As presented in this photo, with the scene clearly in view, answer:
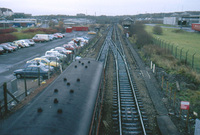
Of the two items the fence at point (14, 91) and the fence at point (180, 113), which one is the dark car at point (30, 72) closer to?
the fence at point (14, 91)

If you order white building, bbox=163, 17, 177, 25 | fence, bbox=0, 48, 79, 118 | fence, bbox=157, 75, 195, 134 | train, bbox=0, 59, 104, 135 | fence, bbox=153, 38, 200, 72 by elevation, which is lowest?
fence, bbox=157, 75, 195, 134

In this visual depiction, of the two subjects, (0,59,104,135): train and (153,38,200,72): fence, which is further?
(153,38,200,72): fence

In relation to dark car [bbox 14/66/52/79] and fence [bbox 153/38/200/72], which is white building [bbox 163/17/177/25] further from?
dark car [bbox 14/66/52/79]

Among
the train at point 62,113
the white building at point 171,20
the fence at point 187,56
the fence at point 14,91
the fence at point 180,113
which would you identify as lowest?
the fence at point 180,113

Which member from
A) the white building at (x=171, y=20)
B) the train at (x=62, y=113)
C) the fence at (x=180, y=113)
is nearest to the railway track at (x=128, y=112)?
the fence at (x=180, y=113)

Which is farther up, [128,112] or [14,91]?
[14,91]

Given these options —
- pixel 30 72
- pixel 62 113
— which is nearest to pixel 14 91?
pixel 30 72

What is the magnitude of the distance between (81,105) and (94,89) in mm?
1951

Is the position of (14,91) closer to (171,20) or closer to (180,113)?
(180,113)

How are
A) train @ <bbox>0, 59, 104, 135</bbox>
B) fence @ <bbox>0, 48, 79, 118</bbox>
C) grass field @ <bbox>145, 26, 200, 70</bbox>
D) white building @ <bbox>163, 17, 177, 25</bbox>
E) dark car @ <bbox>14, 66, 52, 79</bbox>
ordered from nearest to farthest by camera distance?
train @ <bbox>0, 59, 104, 135</bbox> → fence @ <bbox>0, 48, 79, 118</bbox> → dark car @ <bbox>14, 66, 52, 79</bbox> → grass field @ <bbox>145, 26, 200, 70</bbox> → white building @ <bbox>163, 17, 177, 25</bbox>

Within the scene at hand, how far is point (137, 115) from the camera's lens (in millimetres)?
11109

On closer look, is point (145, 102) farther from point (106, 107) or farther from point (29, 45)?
point (29, 45)

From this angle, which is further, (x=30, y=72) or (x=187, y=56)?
(x=187, y=56)

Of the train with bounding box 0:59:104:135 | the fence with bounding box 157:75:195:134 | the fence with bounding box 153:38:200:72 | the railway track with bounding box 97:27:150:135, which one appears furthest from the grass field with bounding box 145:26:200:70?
the train with bounding box 0:59:104:135
